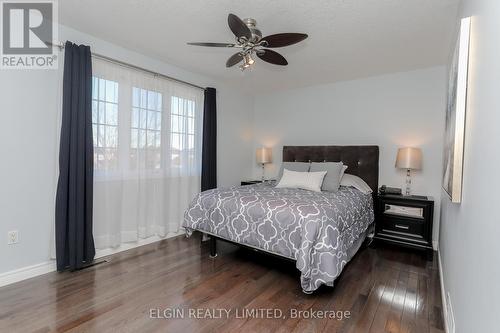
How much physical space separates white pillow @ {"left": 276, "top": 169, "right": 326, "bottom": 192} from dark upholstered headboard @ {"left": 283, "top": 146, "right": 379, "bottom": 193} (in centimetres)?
71

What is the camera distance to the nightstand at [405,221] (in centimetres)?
302

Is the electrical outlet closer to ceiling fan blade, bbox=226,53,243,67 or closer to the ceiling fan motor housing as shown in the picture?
ceiling fan blade, bbox=226,53,243,67

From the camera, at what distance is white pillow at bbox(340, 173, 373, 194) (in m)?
3.37

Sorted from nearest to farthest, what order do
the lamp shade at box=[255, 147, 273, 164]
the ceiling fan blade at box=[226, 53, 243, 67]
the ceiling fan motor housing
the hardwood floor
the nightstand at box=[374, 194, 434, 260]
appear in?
1. the hardwood floor
2. the ceiling fan motor housing
3. the ceiling fan blade at box=[226, 53, 243, 67]
4. the nightstand at box=[374, 194, 434, 260]
5. the lamp shade at box=[255, 147, 273, 164]

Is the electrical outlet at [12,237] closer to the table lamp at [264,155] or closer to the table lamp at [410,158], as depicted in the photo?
the table lamp at [264,155]

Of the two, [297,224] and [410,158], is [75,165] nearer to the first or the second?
[297,224]

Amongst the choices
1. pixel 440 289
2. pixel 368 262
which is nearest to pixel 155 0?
pixel 368 262

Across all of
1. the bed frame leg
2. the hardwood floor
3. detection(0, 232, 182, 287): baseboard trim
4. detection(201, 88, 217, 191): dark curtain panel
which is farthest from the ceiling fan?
detection(0, 232, 182, 287): baseboard trim

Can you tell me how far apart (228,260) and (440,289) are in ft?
6.56

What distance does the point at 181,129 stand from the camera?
3627 mm

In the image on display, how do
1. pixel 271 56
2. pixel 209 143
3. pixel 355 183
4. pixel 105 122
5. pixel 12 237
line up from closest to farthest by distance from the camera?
pixel 12 237, pixel 271 56, pixel 105 122, pixel 355 183, pixel 209 143

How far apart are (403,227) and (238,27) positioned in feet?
9.79

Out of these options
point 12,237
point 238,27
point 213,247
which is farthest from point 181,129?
point 12,237

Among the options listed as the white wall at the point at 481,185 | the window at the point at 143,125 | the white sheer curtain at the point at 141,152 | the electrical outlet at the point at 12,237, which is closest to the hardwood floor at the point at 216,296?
the electrical outlet at the point at 12,237
